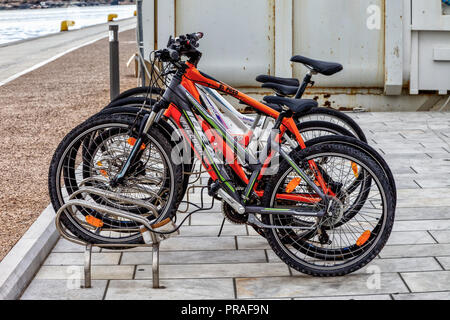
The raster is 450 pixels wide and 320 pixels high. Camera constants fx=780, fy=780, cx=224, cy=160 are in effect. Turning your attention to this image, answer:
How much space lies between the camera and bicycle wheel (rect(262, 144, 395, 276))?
169 inches

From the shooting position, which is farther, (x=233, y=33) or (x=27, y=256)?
(x=233, y=33)

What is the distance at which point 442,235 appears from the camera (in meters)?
5.15

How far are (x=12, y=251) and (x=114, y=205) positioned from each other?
0.69 metres

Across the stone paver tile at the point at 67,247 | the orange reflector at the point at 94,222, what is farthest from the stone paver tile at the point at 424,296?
the stone paver tile at the point at 67,247

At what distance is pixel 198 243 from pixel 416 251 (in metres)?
1.39

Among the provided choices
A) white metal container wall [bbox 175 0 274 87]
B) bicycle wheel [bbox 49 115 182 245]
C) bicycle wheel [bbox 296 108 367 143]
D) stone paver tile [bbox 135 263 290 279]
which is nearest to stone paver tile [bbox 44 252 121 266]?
bicycle wheel [bbox 49 115 182 245]

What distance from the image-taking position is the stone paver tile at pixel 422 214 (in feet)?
18.2

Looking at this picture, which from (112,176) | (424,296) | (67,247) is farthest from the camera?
(67,247)

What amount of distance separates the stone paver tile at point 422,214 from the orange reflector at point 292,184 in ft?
4.47

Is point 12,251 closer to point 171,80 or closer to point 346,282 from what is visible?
point 171,80

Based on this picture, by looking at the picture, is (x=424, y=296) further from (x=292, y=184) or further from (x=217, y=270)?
(x=217, y=270)

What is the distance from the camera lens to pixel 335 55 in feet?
31.2

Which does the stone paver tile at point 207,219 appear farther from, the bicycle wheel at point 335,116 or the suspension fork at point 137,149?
the suspension fork at point 137,149

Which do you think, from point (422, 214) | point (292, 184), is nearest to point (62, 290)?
point (292, 184)
